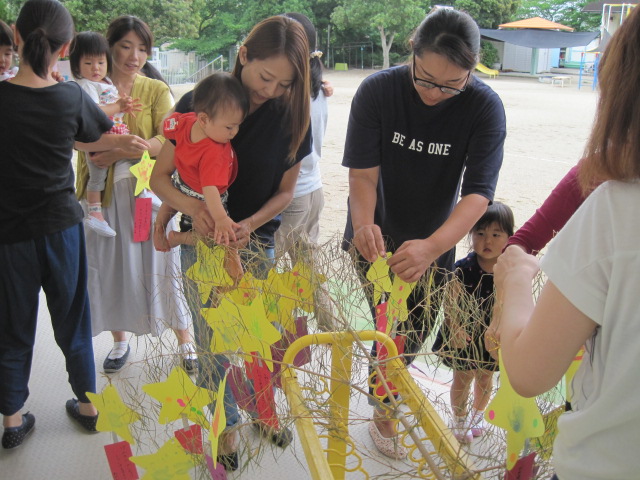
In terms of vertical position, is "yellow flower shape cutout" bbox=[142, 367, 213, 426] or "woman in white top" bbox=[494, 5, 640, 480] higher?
"woman in white top" bbox=[494, 5, 640, 480]

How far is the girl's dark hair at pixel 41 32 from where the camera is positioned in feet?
4.74

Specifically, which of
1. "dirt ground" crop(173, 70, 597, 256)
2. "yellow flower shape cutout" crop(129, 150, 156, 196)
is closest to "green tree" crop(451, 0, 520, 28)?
"dirt ground" crop(173, 70, 597, 256)

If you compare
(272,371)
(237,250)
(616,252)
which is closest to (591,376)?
(616,252)

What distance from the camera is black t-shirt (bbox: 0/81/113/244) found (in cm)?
146

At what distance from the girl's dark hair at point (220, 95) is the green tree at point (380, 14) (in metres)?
12.8

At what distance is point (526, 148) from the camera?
6.36 meters

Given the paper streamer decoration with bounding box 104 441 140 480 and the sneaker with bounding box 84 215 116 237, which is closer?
the paper streamer decoration with bounding box 104 441 140 480

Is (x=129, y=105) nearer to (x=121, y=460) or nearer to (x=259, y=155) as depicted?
(x=259, y=155)

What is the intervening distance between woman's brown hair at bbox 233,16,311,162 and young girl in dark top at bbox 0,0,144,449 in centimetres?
47

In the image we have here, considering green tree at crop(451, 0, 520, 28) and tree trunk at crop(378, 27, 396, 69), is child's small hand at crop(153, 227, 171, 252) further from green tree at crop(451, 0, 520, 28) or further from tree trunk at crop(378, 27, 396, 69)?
green tree at crop(451, 0, 520, 28)

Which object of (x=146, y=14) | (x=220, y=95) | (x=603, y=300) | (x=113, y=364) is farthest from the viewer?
(x=146, y=14)

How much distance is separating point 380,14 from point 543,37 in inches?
206

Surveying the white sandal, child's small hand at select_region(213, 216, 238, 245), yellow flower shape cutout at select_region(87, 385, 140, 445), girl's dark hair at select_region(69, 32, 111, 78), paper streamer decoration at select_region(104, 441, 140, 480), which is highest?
girl's dark hair at select_region(69, 32, 111, 78)

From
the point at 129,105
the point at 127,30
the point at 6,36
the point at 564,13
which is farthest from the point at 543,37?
the point at 6,36
